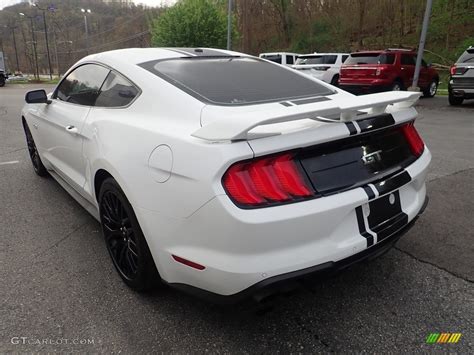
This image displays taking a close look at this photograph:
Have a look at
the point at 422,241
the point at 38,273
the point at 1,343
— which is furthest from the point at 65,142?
the point at 422,241

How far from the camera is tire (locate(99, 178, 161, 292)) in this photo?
2.17 meters

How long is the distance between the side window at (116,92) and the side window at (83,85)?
10 cm

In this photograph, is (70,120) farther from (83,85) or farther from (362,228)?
(362,228)

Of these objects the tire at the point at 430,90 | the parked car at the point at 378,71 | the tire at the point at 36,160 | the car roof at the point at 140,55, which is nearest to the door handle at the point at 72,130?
the car roof at the point at 140,55

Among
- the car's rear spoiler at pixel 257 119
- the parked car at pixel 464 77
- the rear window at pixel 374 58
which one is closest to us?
the car's rear spoiler at pixel 257 119

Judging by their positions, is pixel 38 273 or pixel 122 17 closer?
pixel 38 273

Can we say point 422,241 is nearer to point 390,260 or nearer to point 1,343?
point 390,260

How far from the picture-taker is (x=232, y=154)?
164 cm

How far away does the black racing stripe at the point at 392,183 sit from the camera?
197 centimetres

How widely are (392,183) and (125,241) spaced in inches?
64.6

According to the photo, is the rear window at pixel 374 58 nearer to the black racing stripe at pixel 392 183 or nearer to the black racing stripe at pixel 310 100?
the black racing stripe at pixel 310 100

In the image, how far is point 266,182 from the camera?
67.6 inches

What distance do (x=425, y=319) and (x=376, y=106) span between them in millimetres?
1237

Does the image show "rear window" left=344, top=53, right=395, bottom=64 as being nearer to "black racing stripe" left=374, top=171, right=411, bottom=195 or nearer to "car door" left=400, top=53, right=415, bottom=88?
Answer: "car door" left=400, top=53, right=415, bottom=88
